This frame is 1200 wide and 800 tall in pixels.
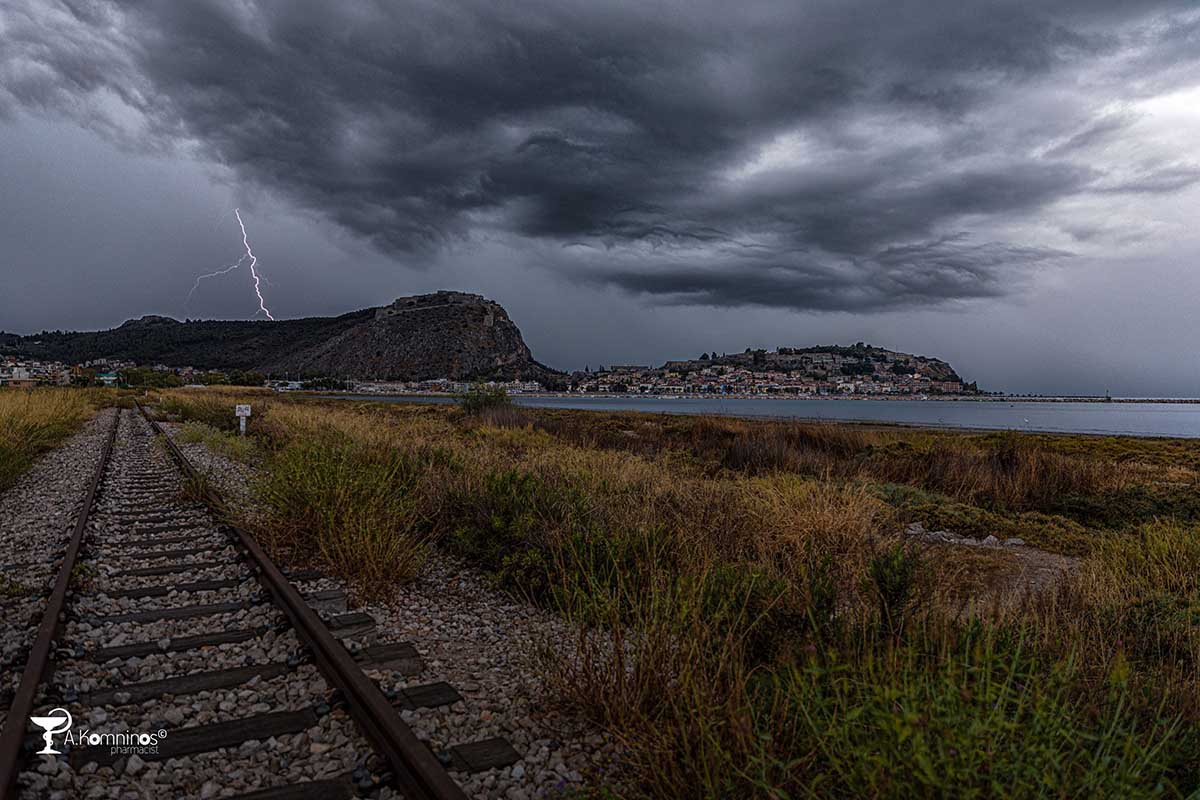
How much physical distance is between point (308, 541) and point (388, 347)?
524 feet

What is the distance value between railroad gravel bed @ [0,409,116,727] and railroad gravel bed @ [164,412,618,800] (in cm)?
203

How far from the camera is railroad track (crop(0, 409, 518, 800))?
2.89 m

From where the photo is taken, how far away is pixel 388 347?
158 metres

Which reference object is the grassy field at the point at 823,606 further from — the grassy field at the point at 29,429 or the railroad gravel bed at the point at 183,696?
the grassy field at the point at 29,429

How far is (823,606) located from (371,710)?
269 centimetres

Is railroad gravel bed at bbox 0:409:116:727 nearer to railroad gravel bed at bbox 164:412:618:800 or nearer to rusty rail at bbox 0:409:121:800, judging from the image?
rusty rail at bbox 0:409:121:800

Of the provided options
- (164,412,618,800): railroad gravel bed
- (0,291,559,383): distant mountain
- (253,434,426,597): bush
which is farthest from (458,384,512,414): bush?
(0,291,559,383): distant mountain

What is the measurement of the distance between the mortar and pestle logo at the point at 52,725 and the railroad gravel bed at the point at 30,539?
0.24m

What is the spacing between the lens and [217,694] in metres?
3.70

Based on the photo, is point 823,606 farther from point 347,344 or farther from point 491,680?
point 347,344

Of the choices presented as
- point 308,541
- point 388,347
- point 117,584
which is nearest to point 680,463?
point 308,541

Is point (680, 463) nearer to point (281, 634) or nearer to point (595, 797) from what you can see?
point (281, 634)

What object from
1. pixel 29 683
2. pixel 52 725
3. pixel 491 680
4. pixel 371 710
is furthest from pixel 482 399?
pixel 371 710

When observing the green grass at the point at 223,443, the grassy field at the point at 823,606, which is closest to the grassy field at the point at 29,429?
the green grass at the point at 223,443
